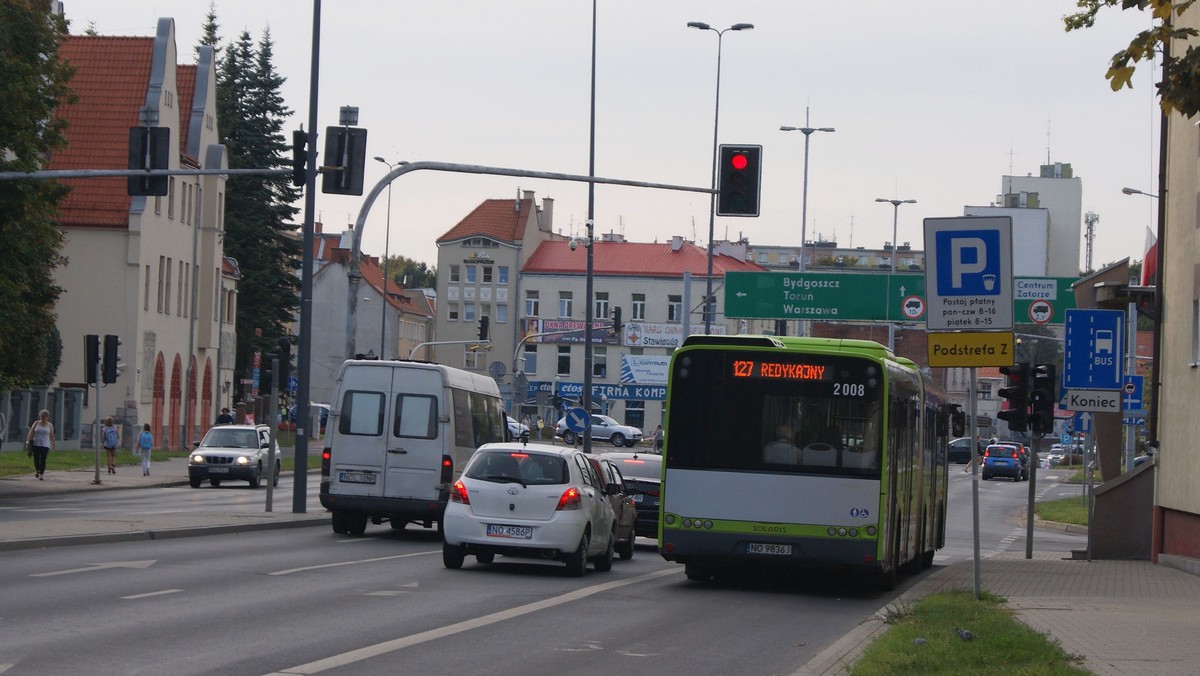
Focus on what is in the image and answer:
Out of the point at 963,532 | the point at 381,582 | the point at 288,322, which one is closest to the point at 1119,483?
A: the point at 963,532

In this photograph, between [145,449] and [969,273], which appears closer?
[969,273]

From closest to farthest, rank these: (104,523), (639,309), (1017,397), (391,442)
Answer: (1017,397) → (104,523) → (391,442) → (639,309)

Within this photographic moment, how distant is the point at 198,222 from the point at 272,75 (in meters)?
25.7

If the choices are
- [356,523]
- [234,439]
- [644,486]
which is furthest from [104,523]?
[234,439]

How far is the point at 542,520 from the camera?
768 inches

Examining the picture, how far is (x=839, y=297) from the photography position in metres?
49.4

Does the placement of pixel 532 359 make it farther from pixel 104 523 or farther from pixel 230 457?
pixel 104 523

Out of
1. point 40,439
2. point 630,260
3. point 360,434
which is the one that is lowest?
point 40,439

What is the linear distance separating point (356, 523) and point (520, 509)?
7439mm

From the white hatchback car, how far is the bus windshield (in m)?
1.63

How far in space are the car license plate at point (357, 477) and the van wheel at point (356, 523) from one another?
784 millimetres

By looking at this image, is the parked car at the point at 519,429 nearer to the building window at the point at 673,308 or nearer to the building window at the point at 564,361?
the building window at the point at 564,361

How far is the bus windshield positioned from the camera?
60.6ft

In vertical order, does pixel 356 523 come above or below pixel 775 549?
below
